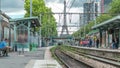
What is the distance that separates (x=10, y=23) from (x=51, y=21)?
313ft

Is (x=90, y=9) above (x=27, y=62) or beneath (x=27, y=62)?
above

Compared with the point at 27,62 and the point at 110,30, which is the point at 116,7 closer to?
the point at 110,30

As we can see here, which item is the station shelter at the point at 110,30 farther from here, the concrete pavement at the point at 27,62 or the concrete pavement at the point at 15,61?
the concrete pavement at the point at 27,62

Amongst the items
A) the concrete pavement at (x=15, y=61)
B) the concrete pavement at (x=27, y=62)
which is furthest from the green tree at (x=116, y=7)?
the concrete pavement at (x=27, y=62)

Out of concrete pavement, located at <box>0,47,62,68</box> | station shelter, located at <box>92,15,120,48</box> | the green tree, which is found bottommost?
concrete pavement, located at <box>0,47,62,68</box>

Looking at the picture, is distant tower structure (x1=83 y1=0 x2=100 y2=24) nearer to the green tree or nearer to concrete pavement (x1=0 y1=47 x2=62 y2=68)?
the green tree

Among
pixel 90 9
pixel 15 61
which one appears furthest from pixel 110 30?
pixel 90 9

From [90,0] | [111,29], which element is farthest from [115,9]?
[111,29]

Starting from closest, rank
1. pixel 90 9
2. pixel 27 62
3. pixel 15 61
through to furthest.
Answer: pixel 27 62 < pixel 15 61 < pixel 90 9

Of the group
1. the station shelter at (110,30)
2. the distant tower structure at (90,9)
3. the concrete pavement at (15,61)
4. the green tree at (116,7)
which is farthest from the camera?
the green tree at (116,7)

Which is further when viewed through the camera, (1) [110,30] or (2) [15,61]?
(1) [110,30]

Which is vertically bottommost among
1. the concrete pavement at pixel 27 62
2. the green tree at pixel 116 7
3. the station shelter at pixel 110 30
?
the concrete pavement at pixel 27 62

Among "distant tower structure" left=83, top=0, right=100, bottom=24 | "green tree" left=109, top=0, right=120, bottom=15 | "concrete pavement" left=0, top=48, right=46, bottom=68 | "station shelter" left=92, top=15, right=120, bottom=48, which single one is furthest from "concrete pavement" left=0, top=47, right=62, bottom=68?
"green tree" left=109, top=0, right=120, bottom=15

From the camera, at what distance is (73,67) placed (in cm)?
2619
